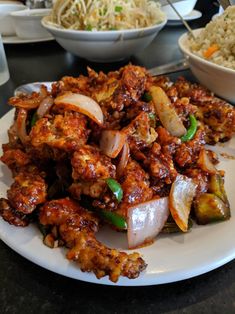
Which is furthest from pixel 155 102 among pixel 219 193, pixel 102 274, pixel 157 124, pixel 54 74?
pixel 54 74

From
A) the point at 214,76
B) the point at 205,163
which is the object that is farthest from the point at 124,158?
the point at 214,76

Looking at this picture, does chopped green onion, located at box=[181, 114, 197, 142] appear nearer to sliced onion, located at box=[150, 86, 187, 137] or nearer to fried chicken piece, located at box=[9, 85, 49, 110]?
sliced onion, located at box=[150, 86, 187, 137]

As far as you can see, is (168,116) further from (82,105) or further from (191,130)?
(82,105)

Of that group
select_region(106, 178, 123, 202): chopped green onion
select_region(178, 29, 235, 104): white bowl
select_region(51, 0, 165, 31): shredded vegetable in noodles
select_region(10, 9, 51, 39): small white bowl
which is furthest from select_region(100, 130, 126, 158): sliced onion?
select_region(10, 9, 51, 39): small white bowl

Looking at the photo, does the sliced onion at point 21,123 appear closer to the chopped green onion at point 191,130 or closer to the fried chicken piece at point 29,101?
the fried chicken piece at point 29,101

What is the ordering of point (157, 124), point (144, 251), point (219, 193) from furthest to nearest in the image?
point (157, 124)
point (219, 193)
point (144, 251)

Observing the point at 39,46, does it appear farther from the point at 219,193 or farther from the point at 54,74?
the point at 219,193

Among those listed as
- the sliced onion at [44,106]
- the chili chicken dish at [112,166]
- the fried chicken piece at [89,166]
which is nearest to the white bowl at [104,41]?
the chili chicken dish at [112,166]

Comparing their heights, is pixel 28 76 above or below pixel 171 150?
below
